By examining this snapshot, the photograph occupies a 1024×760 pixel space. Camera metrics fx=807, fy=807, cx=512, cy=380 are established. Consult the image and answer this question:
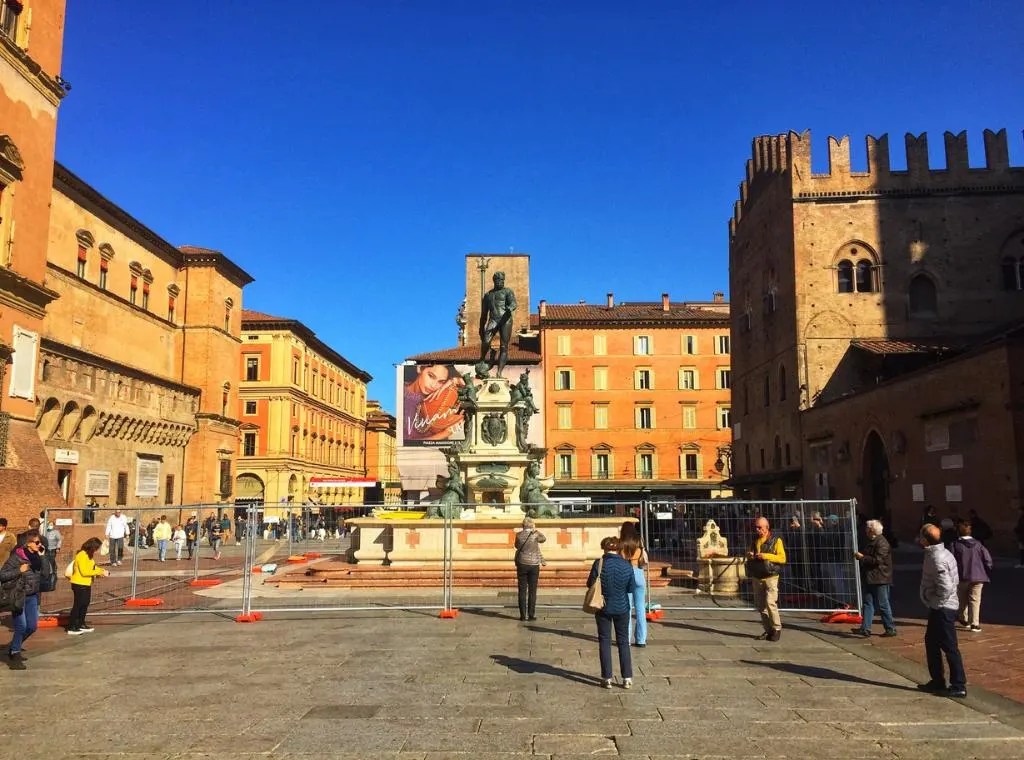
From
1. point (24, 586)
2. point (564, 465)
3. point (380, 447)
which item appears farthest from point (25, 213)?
point (380, 447)

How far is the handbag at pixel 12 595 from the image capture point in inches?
342

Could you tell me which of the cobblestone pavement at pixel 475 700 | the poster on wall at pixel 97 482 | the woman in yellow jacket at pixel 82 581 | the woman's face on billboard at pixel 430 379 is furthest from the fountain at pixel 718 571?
the woman's face on billboard at pixel 430 379

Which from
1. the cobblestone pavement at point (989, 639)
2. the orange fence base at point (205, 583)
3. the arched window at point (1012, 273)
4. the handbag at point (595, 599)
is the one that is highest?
the arched window at point (1012, 273)

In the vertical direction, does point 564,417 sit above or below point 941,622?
above

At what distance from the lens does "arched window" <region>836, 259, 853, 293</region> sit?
36625 millimetres

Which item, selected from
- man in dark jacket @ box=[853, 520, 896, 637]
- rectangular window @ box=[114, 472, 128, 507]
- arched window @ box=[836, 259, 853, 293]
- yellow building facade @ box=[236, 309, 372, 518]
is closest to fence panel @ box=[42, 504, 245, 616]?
man in dark jacket @ box=[853, 520, 896, 637]

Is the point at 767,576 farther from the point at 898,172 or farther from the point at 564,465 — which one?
the point at 564,465

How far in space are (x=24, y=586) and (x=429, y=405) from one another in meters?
49.1

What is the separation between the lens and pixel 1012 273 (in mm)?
36031

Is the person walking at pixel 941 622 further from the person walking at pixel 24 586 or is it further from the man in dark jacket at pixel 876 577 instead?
the person walking at pixel 24 586

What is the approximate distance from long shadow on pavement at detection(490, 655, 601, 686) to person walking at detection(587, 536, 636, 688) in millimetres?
361

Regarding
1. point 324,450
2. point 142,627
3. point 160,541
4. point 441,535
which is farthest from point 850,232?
point 324,450

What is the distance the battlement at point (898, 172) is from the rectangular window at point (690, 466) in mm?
24944

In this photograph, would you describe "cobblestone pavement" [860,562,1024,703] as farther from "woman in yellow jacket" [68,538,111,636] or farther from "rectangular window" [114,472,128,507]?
"rectangular window" [114,472,128,507]
